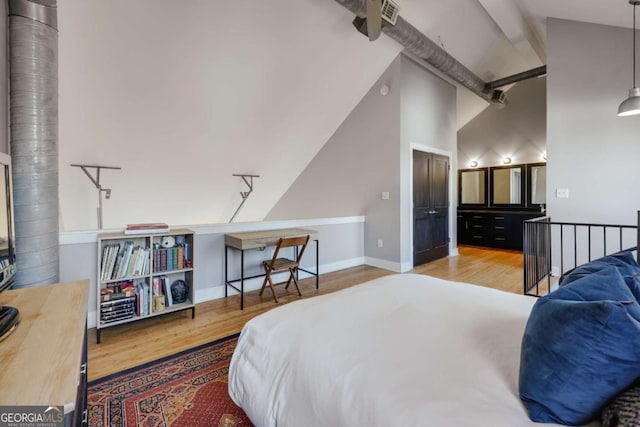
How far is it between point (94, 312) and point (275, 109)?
119 inches

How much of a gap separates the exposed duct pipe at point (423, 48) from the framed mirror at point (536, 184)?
205cm

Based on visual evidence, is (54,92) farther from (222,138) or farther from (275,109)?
(275,109)

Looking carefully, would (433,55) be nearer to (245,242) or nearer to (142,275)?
(245,242)

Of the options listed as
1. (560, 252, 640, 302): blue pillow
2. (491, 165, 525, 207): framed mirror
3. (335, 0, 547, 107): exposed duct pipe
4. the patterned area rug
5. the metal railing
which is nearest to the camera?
(560, 252, 640, 302): blue pillow

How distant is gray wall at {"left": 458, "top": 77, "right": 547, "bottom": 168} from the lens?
609 cm

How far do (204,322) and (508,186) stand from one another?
6573mm

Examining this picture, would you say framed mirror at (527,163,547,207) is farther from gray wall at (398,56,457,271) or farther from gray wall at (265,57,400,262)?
gray wall at (265,57,400,262)

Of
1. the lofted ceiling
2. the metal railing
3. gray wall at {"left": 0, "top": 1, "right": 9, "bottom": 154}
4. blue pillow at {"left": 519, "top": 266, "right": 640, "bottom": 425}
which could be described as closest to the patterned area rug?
blue pillow at {"left": 519, "top": 266, "right": 640, "bottom": 425}

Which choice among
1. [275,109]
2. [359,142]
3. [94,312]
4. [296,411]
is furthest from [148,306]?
[359,142]

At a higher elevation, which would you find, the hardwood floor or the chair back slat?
the chair back slat

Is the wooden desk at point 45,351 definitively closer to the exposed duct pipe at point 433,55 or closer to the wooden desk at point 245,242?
the wooden desk at point 245,242

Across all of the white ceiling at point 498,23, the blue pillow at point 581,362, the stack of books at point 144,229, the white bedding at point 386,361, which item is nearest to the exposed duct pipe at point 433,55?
the white ceiling at point 498,23

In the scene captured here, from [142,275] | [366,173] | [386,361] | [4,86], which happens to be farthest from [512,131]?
[4,86]

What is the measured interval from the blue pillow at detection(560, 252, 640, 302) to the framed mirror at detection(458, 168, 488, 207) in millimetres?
5974
